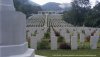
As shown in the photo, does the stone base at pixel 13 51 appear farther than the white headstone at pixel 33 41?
No

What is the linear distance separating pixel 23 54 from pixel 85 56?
5.97m

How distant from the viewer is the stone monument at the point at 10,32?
3.62m

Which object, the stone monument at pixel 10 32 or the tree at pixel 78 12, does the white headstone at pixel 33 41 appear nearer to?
the stone monument at pixel 10 32

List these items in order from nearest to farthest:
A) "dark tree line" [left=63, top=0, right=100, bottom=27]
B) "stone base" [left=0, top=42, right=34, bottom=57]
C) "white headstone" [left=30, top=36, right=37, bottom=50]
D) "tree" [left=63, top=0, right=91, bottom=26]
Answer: "stone base" [left=0, top=42, right=34, bottom=57]
"white headstone" [left=30, top=36, right=37, bottom=50]
"dark tree line" [left=63, top=0, right=100, bottom=27]
"tree" [left=63, top=0, right=91, bottom=26]

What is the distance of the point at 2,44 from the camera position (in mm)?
3631

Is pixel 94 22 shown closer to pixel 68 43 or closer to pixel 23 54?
pixel 68 43

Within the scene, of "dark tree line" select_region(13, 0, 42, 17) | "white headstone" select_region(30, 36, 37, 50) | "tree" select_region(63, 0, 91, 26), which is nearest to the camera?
"white headstone" select_region(30, 36, 37, 50)

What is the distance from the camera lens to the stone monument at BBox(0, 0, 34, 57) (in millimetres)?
3621

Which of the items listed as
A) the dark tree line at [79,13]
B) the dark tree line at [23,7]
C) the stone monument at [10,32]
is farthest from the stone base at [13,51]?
the dark tree line at [79,13]

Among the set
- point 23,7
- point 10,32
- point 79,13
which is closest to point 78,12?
point 79,13

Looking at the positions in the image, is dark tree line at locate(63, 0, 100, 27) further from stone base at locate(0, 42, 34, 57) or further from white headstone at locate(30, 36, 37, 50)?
stone base at locate(0, 42, 34, 57)

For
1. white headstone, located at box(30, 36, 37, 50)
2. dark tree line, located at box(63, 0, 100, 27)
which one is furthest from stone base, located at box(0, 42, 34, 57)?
dark tree line, located at box(63, 0, 100, 27)

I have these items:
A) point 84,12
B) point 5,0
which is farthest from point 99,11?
point 5,0

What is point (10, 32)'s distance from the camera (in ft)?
12.1
